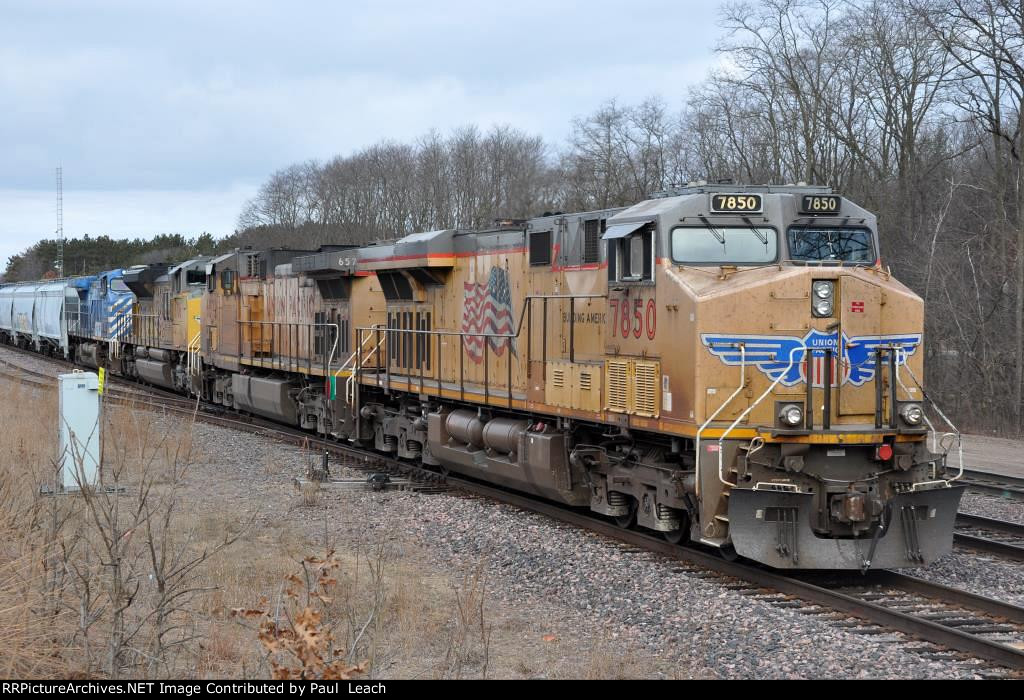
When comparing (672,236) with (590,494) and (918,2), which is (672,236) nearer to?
(590,494)

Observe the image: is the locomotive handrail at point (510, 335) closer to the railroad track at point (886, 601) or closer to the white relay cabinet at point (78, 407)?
the railroad track at point (886, 601)

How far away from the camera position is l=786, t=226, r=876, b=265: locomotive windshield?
32.8ft

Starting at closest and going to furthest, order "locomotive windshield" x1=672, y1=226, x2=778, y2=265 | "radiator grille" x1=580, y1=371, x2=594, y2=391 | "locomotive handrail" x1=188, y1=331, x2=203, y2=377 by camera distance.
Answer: "locomotive windshield" x1=672, y1=226, x2=778, y2=265 → "radiator grille" x1=580, y1=371, x2=594, y2=391 → "locomotive handrail" x1=188, y1=331, x2=203, y2=377

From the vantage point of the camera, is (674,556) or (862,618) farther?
(674,556)

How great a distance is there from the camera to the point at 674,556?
1025 centimetres

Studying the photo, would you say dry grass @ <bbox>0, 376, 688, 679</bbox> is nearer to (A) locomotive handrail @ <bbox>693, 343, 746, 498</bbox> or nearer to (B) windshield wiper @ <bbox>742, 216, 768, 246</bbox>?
(A) locomotive handrail @ <bbox>693, 343, 746, 498</bbox>

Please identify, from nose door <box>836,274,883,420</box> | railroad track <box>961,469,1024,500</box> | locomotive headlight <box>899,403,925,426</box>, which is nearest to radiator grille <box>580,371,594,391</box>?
nose door <box>836,274,883,420</box>

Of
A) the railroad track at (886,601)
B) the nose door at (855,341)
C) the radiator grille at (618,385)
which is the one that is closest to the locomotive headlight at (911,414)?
the nose door at (855,341)

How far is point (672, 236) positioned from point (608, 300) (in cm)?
129

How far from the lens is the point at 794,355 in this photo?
937 centimetres

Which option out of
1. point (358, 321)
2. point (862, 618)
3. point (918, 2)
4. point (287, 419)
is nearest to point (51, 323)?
point (287, 419)

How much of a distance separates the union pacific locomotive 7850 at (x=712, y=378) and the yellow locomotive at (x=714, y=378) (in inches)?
0.8

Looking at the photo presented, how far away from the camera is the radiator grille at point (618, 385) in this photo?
1049cm

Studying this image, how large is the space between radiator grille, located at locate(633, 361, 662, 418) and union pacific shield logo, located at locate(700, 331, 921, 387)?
34.4 inches
